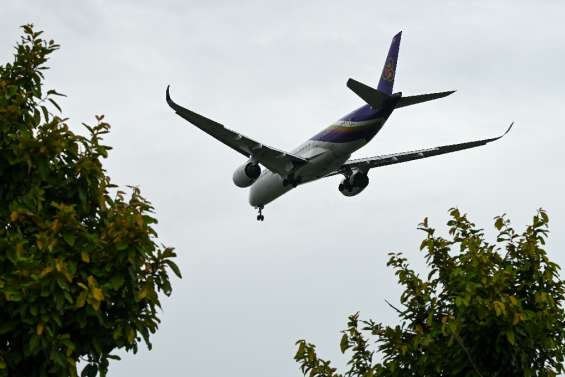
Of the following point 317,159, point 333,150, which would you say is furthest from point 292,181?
point 333,150

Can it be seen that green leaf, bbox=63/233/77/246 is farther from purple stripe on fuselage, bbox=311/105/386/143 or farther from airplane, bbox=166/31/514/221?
purple stripe on fuselage, bbox=311/105/386/143

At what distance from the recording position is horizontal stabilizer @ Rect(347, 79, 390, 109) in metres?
45.6

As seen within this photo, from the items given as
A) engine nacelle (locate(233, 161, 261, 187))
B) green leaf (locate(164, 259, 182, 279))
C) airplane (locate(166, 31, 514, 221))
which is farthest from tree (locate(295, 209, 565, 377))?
engine nacelle (locate(233, 161, 261, 187))

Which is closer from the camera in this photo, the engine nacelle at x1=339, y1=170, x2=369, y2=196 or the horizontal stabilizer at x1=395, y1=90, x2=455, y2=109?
the horizontal stabilizer at x1=395, y1=90, x2=455, y2=109

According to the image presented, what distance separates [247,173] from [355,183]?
21.6ft

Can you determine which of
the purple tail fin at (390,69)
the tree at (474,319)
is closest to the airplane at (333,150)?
the purple tail fin at (390,69)

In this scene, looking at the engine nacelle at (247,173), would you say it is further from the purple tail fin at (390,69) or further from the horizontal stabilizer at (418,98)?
the horizontal stabilizer at (418,98)

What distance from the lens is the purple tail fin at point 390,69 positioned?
1975 inches

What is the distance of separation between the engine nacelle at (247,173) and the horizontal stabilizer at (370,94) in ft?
27.0

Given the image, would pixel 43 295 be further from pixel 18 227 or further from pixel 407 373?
pixel 407 373

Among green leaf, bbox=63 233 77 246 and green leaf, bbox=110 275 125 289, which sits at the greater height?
green leaf, bbox=63 233 77 246

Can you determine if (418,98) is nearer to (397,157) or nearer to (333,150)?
(333,150)

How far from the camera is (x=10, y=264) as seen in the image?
441 inches

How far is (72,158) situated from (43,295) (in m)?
2.53
